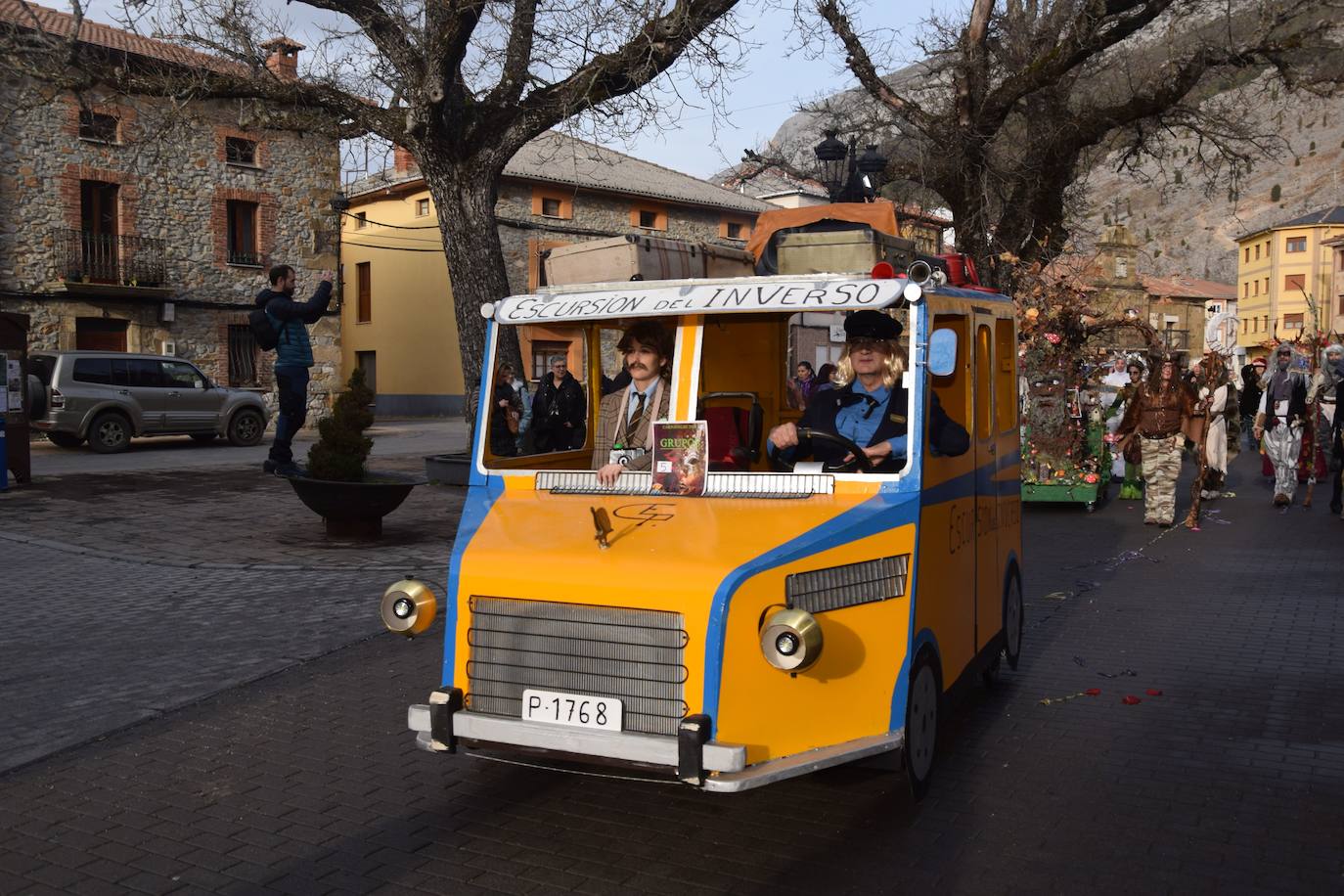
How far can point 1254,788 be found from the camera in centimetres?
512

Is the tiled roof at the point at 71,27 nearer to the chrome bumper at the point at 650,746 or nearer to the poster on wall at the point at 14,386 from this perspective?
the poster on wall at the point at 14,386

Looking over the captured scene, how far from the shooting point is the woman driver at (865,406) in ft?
16.9

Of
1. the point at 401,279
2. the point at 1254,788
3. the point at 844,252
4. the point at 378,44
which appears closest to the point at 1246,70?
the point at 378,44

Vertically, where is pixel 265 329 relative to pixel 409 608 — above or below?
above

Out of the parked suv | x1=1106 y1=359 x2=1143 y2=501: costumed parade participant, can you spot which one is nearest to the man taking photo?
x1=1106 y1=359 x2=1143 y2=501: costumed parade participant

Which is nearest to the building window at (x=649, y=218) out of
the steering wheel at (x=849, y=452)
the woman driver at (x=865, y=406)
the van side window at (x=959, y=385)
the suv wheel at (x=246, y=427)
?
the suv wheel at (x=246, y=427)

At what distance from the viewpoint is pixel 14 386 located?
16203 millimetres

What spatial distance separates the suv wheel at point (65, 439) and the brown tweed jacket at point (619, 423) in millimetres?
22043

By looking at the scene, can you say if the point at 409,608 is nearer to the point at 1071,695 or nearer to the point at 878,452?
the point at 878,452

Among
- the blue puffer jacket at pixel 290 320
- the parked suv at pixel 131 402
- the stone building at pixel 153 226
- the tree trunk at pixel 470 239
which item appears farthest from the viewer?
the stone building at pixel 153 226

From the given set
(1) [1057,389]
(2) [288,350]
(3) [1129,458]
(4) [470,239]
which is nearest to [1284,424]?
(3) [1129,458]

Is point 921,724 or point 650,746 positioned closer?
point 650,746

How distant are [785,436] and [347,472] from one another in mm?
7151

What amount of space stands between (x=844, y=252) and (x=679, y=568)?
287 cm
